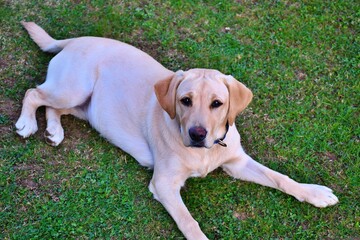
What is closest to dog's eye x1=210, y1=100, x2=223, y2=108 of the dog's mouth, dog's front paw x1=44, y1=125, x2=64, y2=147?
the dog's mouth

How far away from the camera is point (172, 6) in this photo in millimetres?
6449

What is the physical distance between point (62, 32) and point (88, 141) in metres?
1.70

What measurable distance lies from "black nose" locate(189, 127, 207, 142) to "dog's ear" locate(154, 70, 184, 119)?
12.2 inches

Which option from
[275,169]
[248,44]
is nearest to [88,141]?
[275,169]

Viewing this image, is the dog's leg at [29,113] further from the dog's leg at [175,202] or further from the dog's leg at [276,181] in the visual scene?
the dog's leg at [276,181]

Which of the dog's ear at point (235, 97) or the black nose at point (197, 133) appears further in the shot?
the dog's ear at point (235, 97)

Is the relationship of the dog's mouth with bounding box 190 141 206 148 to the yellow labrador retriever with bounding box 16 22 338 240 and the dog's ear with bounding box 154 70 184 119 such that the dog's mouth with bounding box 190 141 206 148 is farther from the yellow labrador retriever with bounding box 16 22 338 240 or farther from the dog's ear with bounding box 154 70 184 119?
the dog's ear with bounding box 154 70 184 119

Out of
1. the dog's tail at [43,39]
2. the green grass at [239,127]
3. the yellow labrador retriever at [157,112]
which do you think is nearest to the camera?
the yellow labrador retriever at [157,112]

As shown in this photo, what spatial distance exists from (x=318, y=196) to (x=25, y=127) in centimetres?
286

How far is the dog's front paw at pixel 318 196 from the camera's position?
4.56 metres

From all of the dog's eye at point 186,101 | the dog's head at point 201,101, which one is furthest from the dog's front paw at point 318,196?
the dog's eye at point 186,101

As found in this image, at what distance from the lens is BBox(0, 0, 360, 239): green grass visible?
14.8 ft

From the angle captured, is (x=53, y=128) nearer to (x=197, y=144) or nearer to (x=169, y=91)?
(x=169, y=91)

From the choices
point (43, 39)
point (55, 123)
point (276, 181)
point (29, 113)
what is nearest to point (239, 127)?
point (276, 181)
